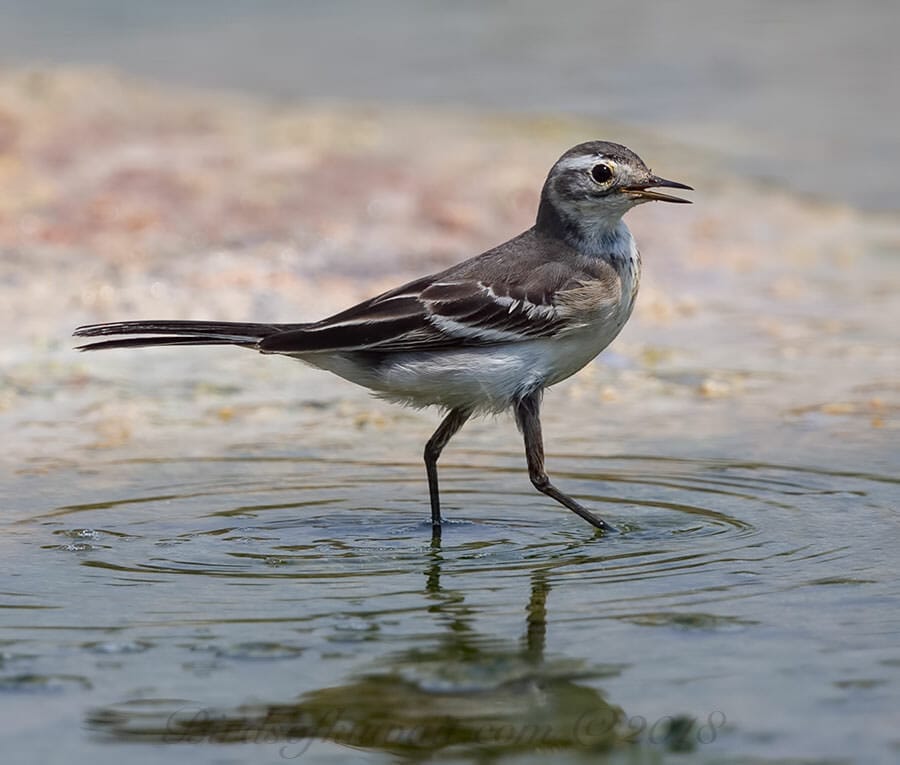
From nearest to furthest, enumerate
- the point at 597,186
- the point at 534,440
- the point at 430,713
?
1. the point at 430,713
2. the point at 534,440
3. the point at 597,186

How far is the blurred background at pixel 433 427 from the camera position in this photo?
14.7 ft

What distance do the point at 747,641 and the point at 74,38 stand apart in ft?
47.8

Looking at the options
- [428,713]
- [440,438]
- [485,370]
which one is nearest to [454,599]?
[428,713]

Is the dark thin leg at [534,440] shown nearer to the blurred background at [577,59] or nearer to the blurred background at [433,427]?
the blurred background at [433,427]

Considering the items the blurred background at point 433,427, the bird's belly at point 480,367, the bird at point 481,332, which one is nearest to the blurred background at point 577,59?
the blurred background at point 433,427

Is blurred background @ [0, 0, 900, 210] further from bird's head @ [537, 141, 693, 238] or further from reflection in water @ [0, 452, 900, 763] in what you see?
reflection in water @ [0, 452, 900, 763]

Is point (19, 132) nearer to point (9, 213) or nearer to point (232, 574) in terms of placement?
point (9, 213)

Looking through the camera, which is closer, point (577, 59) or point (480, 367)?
point (480, 367)

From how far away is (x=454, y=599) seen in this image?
5348 mm

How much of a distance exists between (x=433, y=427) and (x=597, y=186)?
1807 mm

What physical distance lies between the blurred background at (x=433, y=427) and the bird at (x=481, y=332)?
18.2 inches

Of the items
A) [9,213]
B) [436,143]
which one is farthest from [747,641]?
[436,143]

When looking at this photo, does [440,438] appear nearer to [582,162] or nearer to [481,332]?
[481,332]

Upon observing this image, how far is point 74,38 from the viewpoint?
18031 millimetres
